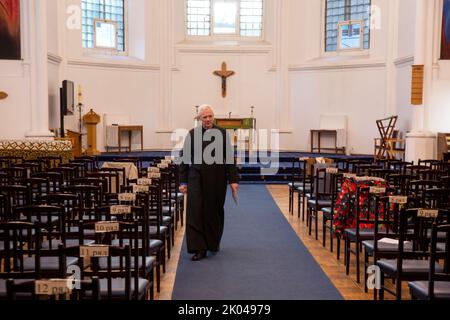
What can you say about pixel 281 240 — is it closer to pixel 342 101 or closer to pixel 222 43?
pixel 342 101

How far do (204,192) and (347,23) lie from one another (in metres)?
13.2

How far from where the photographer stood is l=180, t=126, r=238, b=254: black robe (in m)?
6.79

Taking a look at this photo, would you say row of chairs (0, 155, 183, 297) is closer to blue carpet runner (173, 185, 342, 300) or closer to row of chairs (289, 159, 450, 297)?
blue carpet runner (173, 185, 342, 300)

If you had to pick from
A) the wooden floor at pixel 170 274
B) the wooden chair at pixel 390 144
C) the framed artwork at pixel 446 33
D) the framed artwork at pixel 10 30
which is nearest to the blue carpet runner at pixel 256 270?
the wooden floor at pixel 170 274

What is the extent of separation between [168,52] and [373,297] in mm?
14935

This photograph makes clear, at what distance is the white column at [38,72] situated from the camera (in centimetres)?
1383

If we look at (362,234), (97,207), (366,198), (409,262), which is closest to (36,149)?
(366,198)

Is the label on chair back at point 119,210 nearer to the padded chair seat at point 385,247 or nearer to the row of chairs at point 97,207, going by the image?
the row of chairs at point 97,207

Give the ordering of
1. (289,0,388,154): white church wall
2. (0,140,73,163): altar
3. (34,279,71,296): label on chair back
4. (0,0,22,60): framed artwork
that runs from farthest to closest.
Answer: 1. (289,0,388,154): white church wall
2. (0,0,22,60): framed artwork
3. (0,140,73,163): altar
4. (34,279,71,296): label on chair back

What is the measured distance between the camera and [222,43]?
19.5 m

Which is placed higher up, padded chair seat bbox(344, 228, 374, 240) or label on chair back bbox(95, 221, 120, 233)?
label on chair back bbox(95, 221, 120, 233)

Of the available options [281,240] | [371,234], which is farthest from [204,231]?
[371,234]

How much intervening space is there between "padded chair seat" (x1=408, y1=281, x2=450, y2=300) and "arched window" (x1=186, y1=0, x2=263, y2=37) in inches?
643

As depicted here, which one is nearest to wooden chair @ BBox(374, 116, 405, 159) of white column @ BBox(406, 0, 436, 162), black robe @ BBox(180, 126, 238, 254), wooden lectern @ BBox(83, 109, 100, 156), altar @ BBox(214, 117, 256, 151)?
white column @ BBox(406, 0, 436, 162)
